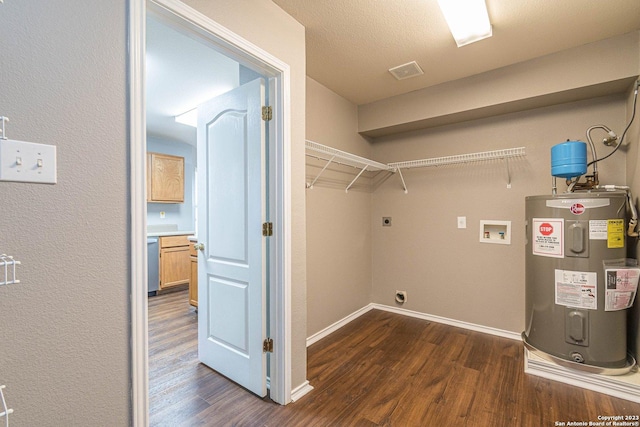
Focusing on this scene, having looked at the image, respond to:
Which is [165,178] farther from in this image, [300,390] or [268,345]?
[300,390]

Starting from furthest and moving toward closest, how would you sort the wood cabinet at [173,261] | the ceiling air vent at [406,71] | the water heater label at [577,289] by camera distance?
the wood cabinet at [173,261], the ceiling air vent at [406,71], the water heater label at [577,289]

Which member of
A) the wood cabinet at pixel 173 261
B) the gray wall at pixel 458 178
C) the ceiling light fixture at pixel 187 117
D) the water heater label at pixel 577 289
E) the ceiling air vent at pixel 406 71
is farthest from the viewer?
the wood cabinet at pixel 173 261

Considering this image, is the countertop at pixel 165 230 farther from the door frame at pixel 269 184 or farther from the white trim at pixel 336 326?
the door frame at pixel 269 184

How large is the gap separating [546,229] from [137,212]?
2.63 m

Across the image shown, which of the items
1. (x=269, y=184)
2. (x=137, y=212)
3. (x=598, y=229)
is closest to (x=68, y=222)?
(x=137, y=212)

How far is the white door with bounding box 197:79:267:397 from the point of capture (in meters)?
1.84

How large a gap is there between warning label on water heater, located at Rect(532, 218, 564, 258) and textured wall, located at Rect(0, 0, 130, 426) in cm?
266

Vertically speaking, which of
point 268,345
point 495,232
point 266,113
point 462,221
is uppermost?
point 266,113

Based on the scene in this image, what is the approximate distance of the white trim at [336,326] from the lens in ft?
8.68

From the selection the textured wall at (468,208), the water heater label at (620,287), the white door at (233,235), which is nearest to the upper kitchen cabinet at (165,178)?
the white door at (233,235)

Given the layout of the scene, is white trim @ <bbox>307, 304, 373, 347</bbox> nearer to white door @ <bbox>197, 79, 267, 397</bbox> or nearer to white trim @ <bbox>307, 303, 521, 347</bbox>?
white trim @ <bbox>307, 303, 521, 347</bbox>

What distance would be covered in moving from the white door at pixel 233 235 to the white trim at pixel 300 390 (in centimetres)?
20

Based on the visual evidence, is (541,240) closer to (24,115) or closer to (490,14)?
(490,14)

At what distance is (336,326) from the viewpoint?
2938 mm
